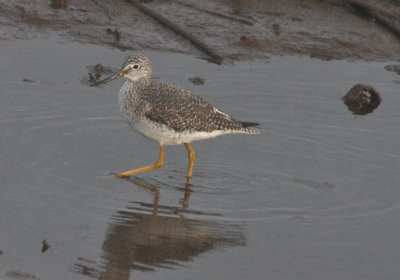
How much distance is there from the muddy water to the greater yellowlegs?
424 mm

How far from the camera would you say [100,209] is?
10.1 metres

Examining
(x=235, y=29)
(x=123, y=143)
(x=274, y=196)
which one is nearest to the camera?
(x=274, y=196)

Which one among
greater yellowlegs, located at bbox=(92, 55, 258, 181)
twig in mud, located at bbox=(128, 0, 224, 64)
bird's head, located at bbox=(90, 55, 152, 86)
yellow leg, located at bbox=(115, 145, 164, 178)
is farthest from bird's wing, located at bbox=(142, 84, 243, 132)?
twig in mud, located at bbox=(128, 0, 224, 64)

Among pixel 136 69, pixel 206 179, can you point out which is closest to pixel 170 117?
pixel 206 179

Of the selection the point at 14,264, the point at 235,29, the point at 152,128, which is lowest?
the point at 14,264

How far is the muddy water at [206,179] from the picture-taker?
30.1 feet

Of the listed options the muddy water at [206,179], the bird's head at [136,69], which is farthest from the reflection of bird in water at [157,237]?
the bird's head at [136,69]

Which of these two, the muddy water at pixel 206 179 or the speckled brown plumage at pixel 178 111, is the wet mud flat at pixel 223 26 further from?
the speckled brown plumage at pixel 178 111

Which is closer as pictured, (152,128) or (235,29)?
(152,128)

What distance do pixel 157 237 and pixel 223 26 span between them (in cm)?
641

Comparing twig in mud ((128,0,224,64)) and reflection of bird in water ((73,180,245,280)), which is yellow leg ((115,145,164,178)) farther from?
twig in mud ((128,0,224,64))

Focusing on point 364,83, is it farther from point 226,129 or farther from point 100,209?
point 100,209

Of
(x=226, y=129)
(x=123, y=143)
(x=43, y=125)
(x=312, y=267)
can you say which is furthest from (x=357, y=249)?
(x=43, y=125)

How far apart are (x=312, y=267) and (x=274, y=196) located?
1.80 meters
